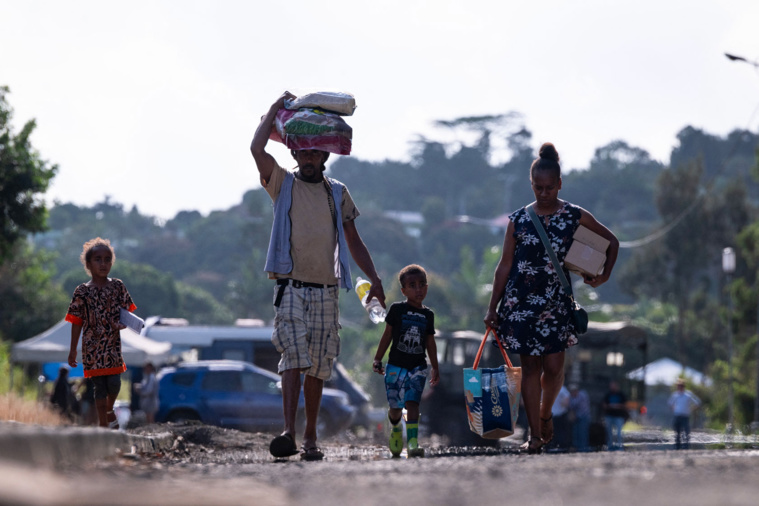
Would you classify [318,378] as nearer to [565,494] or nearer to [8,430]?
[8,430]

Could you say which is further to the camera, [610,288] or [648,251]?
[610,288]

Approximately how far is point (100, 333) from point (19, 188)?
748 inches

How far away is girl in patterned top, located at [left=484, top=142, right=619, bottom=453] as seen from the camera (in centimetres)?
747

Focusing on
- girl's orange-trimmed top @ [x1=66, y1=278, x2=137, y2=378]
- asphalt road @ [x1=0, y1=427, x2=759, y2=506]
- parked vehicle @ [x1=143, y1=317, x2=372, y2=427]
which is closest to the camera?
asphalt road @ [x1=0, y1=427, x2=759, y2=506]

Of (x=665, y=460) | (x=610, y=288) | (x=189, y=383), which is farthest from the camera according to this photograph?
(x=610, y=288)

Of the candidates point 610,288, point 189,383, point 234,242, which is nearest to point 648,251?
point 189,383

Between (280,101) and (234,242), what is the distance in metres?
129

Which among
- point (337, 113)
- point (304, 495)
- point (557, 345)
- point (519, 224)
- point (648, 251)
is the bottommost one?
point (304, 495)

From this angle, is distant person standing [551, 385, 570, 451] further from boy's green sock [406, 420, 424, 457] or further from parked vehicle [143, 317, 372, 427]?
boy's green sock [406, 420, 424, 457]

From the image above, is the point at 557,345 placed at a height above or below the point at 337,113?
below

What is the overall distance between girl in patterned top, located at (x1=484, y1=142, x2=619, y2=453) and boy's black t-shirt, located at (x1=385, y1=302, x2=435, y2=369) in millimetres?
575

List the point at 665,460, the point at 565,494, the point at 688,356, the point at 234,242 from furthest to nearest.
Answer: the point at 234,242
the point at 688,356
the point at 665,460
the point at 565,494

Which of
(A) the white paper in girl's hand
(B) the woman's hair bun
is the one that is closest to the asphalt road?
(B) the woman's hair bun

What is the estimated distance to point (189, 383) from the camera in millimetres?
22469
